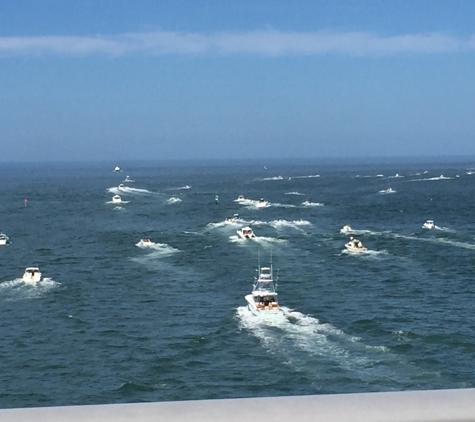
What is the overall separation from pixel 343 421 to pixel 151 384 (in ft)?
104

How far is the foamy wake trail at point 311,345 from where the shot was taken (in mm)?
35156

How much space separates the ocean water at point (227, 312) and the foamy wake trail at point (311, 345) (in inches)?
4.8

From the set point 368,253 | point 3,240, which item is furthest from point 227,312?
point 3,240

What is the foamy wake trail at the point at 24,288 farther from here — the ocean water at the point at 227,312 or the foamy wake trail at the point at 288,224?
the foamy wake trail at the point at 288,224

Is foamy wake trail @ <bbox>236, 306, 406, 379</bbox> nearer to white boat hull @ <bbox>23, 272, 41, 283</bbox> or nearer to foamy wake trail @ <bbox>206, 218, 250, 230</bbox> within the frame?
white boat hull @ <bbox>23, 272, 41, 283</bbox>

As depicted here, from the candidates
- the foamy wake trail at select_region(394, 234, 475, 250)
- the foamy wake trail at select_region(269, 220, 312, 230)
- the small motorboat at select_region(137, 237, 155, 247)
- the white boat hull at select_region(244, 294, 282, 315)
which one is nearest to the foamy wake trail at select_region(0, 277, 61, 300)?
the small motorboat at select_region(137, 237, 155, 247)

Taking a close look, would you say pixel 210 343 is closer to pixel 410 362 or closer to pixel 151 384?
pixel 151 384

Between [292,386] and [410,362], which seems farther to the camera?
[410,362]

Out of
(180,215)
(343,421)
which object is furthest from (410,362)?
(180,215)

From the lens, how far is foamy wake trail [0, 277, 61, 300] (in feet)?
178

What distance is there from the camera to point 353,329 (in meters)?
42.8

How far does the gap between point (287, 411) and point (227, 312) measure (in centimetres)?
4410

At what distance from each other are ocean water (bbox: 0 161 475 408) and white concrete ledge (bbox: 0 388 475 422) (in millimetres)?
27423

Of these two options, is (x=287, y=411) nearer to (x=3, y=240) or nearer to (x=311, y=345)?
(x=311, y=345)
